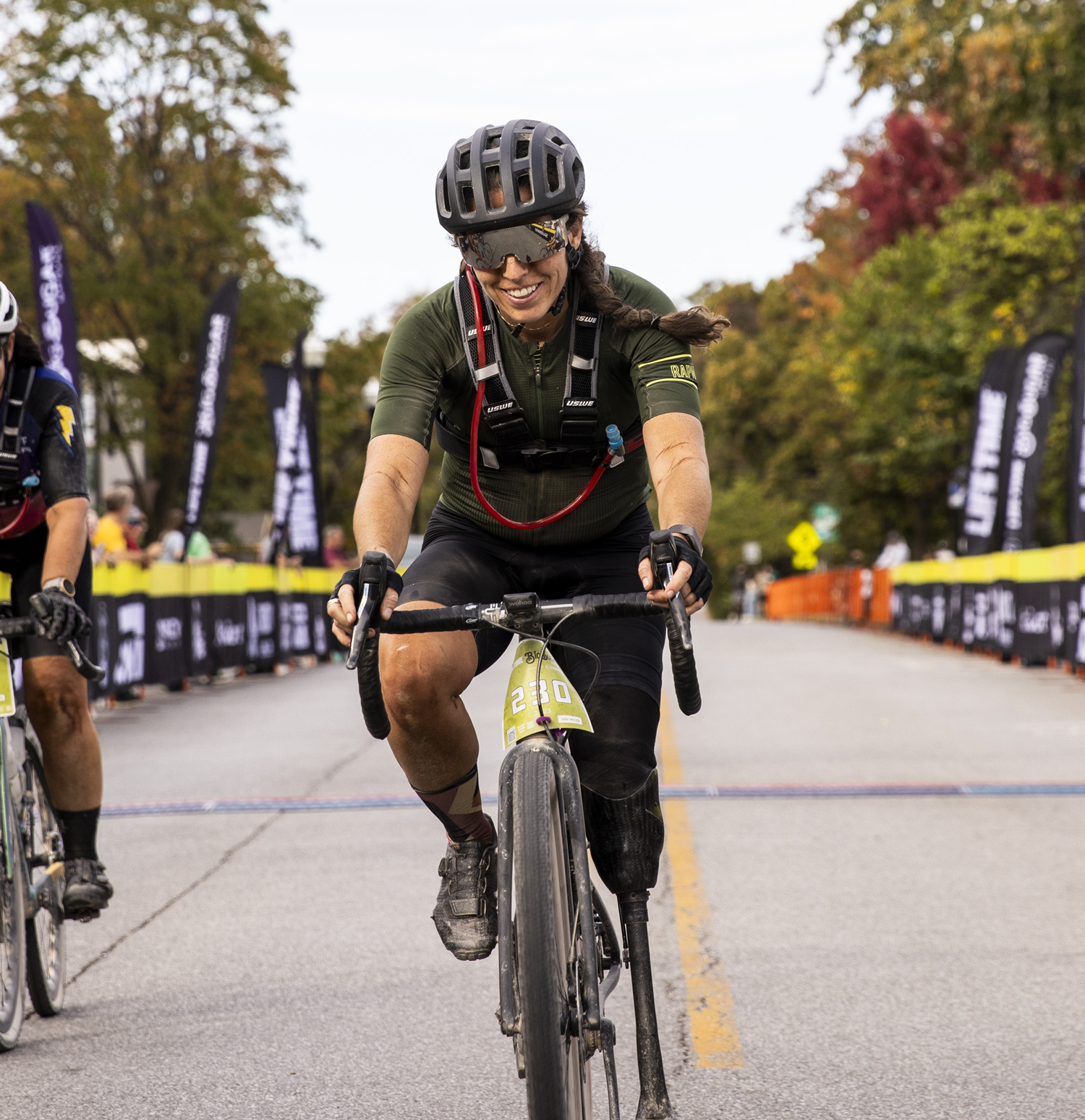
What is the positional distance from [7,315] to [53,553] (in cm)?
71

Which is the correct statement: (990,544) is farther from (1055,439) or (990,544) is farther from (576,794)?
(576,794)

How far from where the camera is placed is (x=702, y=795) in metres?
9.59

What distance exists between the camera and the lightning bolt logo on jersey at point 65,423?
4.98m

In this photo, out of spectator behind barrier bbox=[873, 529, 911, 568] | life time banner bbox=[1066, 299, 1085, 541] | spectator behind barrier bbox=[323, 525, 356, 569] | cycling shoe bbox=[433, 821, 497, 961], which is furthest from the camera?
spectator behind barrier bbox=[873, 529, 911, 568]

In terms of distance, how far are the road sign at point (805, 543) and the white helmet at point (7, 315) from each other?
58569mm

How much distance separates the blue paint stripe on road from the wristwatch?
461 centimetres

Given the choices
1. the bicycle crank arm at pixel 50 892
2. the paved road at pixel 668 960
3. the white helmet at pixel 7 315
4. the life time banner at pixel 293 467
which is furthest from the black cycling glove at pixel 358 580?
the life time banner at pixel 293 467

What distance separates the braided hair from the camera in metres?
3.67

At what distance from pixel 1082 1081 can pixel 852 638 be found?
27.0 meters

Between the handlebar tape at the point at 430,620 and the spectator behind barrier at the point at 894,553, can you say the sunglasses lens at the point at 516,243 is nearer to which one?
the handlebar tape at the point at 430,620

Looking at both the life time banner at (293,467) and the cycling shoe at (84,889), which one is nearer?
the cycling shoe at (84,889)

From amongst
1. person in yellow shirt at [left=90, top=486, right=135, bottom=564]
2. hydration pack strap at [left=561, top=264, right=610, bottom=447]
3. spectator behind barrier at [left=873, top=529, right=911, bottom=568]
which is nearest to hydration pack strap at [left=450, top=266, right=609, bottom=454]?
hydration pack strap at [left=561, top=264, right=610, bottom=447]

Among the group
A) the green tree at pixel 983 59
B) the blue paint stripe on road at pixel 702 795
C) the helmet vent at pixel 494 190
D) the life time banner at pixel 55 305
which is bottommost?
the blue paint stripe on road at pixel 702 795

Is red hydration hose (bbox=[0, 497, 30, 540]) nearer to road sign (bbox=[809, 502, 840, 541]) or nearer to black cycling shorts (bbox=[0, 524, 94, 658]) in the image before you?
black cycling shorts (bbox=[0, 524, 94, 658])
